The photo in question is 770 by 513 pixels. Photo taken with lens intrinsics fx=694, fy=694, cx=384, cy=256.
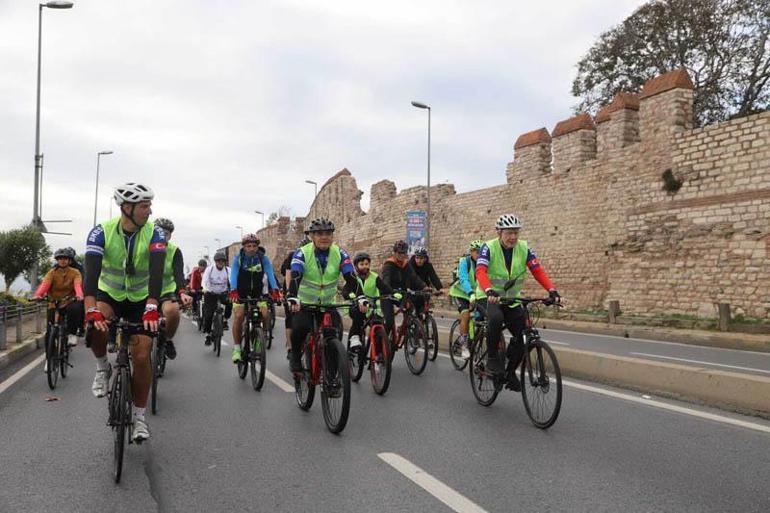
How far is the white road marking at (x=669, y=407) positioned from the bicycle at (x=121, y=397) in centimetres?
485

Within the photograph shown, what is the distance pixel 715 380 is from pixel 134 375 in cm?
534

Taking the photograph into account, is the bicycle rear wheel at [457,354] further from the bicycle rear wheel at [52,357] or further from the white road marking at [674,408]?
the bicycle rear wheel at [52,357]

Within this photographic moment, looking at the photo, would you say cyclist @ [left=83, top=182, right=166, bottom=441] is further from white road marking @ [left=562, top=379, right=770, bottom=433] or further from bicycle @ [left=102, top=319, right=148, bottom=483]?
white road marking @ [left=562, top=379, right=770, bottom=433]

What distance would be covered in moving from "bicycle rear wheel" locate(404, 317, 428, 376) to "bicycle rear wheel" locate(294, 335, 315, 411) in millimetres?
2722

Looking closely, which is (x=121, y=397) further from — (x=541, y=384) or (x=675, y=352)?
(x=675, y=352)

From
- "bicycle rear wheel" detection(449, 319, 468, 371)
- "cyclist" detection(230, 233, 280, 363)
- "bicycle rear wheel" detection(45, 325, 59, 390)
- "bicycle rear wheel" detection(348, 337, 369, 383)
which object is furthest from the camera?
"bicycle rear wheel" detection(449, 319, 468, 371)

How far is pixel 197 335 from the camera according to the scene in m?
17.6

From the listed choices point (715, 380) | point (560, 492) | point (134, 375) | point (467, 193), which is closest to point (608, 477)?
point (560, 492)

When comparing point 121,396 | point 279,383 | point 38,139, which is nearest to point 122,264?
point 121,396

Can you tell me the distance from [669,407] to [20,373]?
8687 millimetres

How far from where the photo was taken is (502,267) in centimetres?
703

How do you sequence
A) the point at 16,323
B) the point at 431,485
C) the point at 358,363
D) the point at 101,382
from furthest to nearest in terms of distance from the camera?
the point at 16,323
the point at 358,363
the point at 101,382
the point at 431,485

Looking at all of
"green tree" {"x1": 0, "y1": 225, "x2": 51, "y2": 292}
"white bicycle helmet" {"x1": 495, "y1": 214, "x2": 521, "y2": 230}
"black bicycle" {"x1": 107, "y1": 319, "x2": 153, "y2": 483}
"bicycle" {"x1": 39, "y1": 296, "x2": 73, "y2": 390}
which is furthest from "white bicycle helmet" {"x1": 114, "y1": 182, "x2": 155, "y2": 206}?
"green tree" {"x1": 0, "y1": 225, "x2": 51, "y2": 292}

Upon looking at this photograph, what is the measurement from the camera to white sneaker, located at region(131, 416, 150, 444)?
16.7ft
